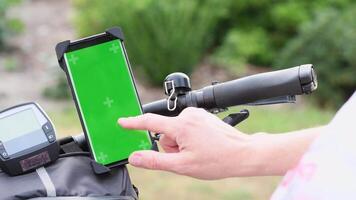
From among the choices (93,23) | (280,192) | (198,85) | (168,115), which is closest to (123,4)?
(93,23)

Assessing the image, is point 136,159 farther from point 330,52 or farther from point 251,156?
point 330,52

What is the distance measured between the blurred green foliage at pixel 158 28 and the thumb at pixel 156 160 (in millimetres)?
5482

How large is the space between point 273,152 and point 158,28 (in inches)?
218

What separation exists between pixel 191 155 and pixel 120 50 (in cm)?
24

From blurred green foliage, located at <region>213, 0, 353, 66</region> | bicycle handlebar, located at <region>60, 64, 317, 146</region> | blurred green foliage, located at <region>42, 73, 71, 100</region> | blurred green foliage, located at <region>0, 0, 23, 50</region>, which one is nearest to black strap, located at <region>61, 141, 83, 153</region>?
bicycle handlebar, located at <region>60, 64, 317, 146</region>

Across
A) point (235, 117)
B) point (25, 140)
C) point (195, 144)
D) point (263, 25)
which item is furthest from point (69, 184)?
point (263, 25)

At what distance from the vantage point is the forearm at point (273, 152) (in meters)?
1.28

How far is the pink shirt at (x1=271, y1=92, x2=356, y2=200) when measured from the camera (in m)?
1.03

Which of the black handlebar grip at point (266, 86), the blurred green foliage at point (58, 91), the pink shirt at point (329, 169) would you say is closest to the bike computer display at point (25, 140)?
the black handlebar grip at point (266, 86)

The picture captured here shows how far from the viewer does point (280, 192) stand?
1059mm

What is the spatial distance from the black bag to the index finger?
11 cm

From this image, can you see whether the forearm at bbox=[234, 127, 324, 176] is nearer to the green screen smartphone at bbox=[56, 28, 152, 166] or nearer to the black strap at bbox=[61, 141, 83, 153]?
the green screen smartphone at bbox=[56, 28, 152, 166]

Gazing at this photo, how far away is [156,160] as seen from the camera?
132cm

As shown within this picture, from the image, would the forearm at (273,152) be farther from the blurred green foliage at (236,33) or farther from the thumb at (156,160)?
the blurred green foliage at (236,33)
